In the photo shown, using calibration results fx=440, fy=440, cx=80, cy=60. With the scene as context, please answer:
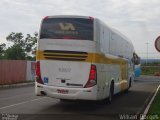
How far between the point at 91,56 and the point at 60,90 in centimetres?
163

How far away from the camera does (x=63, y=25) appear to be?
15852 millimetres

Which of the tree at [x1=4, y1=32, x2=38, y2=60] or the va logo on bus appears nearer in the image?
the va logo on bus

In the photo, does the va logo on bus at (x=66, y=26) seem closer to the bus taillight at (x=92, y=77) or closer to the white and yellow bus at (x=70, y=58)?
→ the white and yellow bus at (x=70, y=58)

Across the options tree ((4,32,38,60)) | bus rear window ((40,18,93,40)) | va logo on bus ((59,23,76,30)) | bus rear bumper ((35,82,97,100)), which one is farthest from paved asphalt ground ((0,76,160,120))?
tree ((4,32,38,60))

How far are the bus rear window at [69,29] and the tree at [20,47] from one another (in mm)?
46149

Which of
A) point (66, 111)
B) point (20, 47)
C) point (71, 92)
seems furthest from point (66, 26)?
point (20, 47)

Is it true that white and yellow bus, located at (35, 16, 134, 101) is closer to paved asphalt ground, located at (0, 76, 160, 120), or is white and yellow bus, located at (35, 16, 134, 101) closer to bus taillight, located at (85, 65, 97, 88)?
bus taillight, located at (85, 65, 97, 88)

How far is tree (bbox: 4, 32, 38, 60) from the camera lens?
62434mm

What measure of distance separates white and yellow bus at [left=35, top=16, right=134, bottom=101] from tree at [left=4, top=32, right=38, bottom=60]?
46212mm

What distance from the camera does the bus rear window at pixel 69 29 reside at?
1570 centimetres

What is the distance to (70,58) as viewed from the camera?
15.6m

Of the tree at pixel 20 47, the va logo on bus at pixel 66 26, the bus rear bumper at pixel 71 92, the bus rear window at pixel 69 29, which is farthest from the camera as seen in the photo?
the tree at pixel 20 47

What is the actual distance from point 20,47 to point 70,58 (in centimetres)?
5327

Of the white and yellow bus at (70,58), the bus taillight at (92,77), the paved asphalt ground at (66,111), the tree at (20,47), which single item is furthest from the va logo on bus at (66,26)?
the tree at (20,47)
